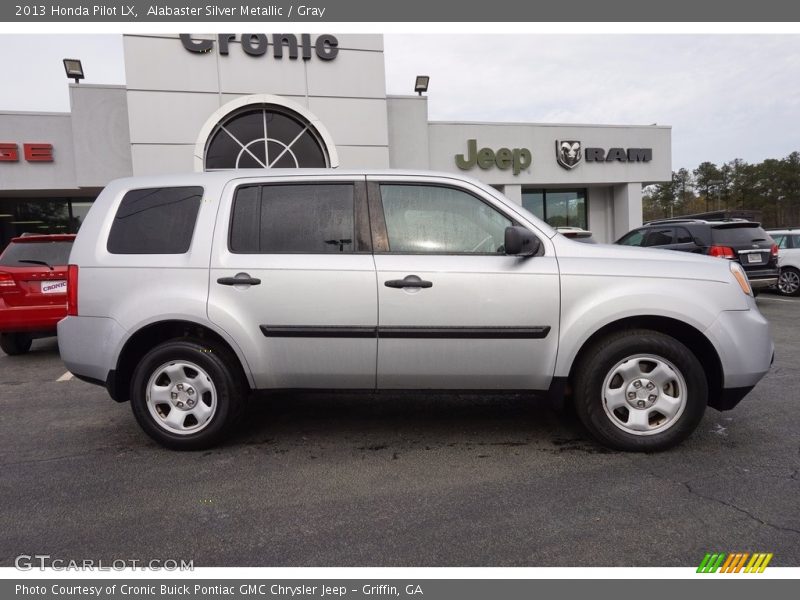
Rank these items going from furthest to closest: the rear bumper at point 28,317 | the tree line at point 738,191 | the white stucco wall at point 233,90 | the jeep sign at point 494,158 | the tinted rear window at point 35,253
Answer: the tree line at point 738,191 < the jeep sign at point 494,158 < the white stucco wall at point 233,90 < the tinted rear window at point 35,253 < the rear bumper at point 28,317

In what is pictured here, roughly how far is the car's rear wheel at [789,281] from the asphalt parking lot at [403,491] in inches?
383

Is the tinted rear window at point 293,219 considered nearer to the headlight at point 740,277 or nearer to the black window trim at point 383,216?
the black window trim at point 383,216

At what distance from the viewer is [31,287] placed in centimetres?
657

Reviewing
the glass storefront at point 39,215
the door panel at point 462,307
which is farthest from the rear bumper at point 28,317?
the glass storefront at point 39,215

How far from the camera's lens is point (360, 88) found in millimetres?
14297

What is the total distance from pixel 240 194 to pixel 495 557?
2.77 metres

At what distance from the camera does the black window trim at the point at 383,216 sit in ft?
11.1

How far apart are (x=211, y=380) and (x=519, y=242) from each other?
7.45ft

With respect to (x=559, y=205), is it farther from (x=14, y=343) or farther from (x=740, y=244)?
(x=14, y=343)

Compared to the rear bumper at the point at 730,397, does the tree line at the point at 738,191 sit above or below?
above

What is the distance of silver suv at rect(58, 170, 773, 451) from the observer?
10.8 feet

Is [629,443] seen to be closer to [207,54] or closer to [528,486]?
[528,486]

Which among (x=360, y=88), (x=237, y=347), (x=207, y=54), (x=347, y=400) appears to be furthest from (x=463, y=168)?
(x=237, y=347)

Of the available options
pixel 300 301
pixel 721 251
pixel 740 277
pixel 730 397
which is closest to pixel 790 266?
pixel 721 251
